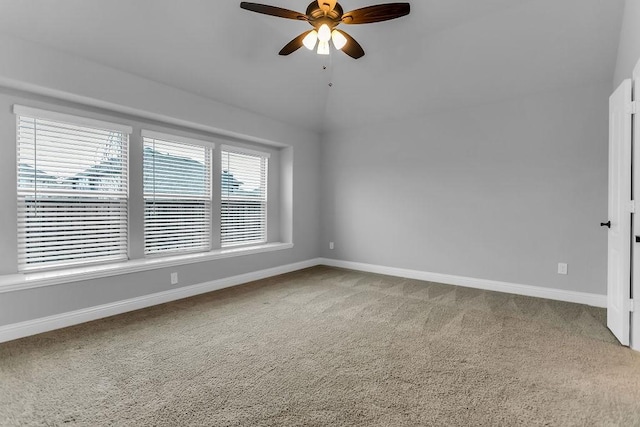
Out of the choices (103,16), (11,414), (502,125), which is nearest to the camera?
(11,414)

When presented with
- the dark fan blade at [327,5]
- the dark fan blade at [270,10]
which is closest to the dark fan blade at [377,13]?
the dark fan blade at [327,5]

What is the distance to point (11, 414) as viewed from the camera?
1.74 meters

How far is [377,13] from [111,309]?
369 centimetres

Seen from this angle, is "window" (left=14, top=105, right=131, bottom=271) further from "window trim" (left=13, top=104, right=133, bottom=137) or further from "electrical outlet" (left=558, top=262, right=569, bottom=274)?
"electrical outlet" (left=558, top=262, right=569, bottom=274)

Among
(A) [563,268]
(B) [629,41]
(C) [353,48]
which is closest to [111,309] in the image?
(C) [353,48]

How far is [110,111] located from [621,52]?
526 centimetres

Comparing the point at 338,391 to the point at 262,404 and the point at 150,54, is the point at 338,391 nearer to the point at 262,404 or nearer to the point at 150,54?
the point at 262,404

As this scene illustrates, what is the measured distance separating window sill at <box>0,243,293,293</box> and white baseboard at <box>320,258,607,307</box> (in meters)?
2.15

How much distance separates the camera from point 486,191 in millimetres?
4348

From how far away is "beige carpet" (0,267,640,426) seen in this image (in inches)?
69.9

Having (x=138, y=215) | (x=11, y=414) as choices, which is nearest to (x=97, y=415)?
(x=11, y=414)

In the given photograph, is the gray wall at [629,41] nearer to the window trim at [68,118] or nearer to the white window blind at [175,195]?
the white window blind at [175,195]

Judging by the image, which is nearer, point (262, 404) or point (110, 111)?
point (262, 404)

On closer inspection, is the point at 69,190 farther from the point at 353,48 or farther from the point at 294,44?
the point at 353,48
